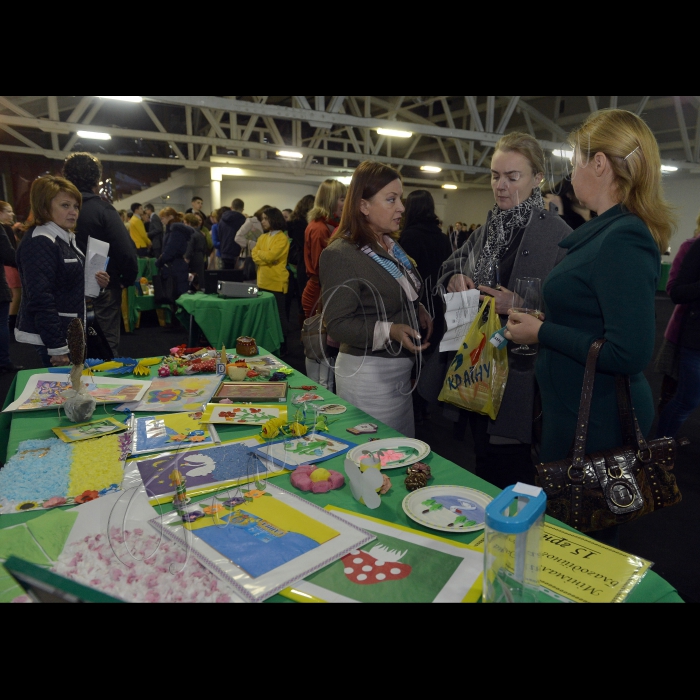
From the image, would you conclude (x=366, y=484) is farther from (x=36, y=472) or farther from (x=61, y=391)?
(x=61, y=391)

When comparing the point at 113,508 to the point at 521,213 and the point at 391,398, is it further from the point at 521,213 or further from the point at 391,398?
the point at 521,213

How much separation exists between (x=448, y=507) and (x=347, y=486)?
0.25 metres

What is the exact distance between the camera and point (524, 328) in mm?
1391

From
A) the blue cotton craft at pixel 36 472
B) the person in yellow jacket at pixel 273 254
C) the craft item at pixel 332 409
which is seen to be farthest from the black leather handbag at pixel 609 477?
the person in yellow jacket at pixel 273 254

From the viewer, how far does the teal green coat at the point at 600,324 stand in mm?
1135

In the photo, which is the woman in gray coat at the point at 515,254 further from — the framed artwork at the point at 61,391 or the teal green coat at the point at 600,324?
the framed artwork at the point at 61,391

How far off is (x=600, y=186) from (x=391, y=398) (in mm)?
976

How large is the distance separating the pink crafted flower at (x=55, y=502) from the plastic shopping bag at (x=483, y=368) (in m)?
1.19

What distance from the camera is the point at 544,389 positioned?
1409mm

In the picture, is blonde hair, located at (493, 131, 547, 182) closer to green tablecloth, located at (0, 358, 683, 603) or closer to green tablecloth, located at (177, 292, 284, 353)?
green tablecloth, located at (0, 358, 683, 603)

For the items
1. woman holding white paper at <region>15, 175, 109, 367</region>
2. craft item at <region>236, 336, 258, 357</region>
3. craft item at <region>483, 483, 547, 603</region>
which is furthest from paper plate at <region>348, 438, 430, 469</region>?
woman holding white paper at <region>15, 175, 109, 367</region>
